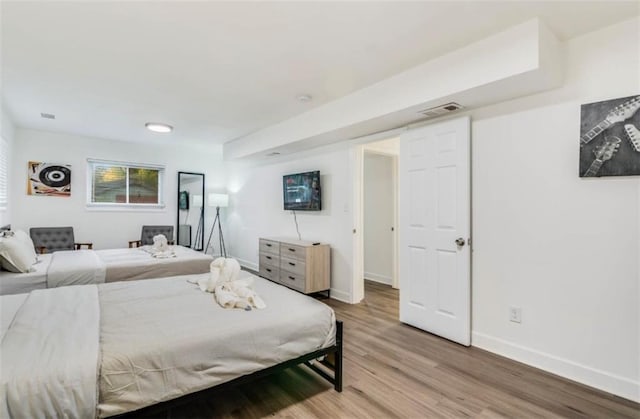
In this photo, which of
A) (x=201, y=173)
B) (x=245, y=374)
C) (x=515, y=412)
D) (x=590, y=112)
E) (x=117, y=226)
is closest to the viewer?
(x=245, y=374)

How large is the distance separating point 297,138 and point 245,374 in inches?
119

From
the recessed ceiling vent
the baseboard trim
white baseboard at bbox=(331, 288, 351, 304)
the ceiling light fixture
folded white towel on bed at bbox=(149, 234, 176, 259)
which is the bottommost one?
white baseboard at bbox=(331, 288, 351, 304)

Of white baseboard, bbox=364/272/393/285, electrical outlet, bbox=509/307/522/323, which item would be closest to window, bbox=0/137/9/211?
white baseboard, bbox=364/272/393/285

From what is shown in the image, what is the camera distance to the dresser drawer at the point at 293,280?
168 inches

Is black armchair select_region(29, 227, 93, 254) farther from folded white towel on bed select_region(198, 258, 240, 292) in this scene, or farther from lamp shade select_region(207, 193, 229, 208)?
folded white towel on bed select_region(198, 258, 240, 292)

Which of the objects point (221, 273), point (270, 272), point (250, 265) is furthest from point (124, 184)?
point (221, 273)

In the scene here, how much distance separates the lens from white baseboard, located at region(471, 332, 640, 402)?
2.11 meters

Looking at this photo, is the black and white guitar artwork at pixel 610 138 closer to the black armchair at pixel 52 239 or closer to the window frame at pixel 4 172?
the window frame at pixel 4 172

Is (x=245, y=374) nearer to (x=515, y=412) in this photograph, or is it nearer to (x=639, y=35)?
(x=515, y=412)

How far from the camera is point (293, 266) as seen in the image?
4.44 m

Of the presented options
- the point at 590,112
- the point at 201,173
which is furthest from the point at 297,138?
the point at 201,173

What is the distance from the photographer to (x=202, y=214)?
6867mm

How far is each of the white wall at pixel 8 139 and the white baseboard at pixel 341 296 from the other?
430 centimetres

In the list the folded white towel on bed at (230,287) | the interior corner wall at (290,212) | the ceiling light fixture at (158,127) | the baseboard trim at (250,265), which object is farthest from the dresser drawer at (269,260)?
the ceiling light fixture at (158,127)
